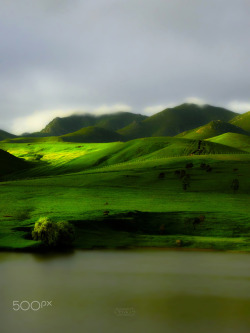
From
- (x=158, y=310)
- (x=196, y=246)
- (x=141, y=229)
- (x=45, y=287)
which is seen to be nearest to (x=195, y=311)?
(x=158, y=310)

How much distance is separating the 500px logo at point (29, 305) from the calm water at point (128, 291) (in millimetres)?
189

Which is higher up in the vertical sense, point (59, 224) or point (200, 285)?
point (59, 224)

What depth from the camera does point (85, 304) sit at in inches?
1532

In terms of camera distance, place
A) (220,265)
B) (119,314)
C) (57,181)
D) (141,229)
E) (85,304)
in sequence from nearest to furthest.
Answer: (119,314) → (85,304) → (220,265) → (141,229) → (57,181)

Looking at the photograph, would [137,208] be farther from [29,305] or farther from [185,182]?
[29,305]

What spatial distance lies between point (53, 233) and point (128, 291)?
78.8 feet

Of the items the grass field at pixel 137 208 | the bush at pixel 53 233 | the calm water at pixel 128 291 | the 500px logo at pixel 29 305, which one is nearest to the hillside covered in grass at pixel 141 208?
the grass field at pixel 137 208

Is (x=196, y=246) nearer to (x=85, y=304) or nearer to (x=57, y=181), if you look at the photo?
(x=85, y=304)

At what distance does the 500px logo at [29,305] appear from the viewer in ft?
123

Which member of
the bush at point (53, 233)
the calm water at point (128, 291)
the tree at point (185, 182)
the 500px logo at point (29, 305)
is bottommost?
the calm water at point (128, 291)

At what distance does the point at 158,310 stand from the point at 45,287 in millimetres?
13817

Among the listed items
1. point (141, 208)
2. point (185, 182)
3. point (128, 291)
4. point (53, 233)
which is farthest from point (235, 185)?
point (128, 291)

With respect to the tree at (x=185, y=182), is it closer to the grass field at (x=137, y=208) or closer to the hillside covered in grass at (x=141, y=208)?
the hillside covered in grass at (x=141, y=208)

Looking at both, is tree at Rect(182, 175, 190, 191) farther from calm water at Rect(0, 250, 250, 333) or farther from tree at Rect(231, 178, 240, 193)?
calm water at Rect(0, 250, 250, 333)
